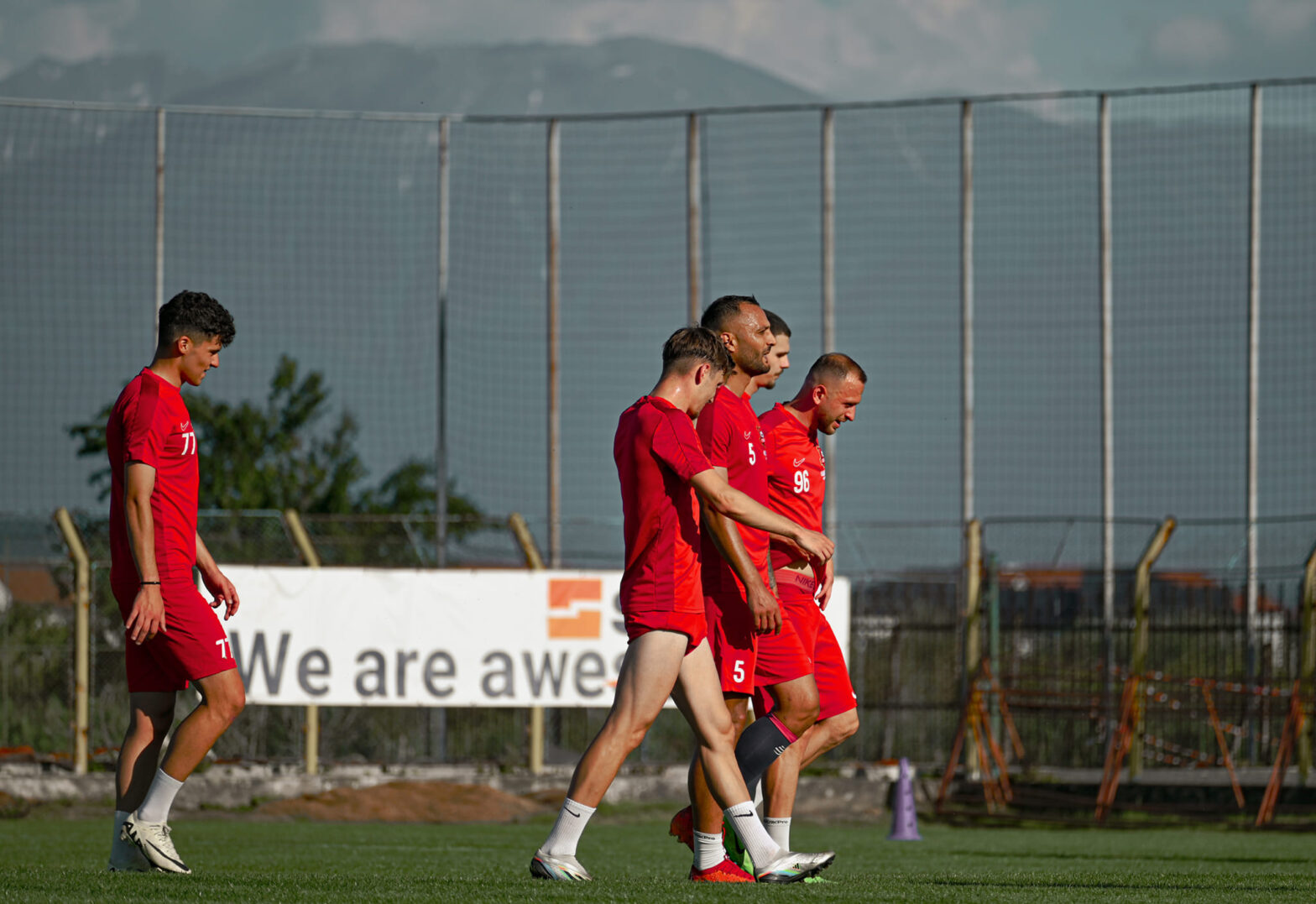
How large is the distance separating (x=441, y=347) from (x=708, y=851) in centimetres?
1206

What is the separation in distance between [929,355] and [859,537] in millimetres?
3147

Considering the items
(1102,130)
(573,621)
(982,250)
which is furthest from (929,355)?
(573,621)

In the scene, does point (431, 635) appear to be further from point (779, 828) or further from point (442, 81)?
point (442, 81)

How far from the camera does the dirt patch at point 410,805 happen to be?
13328 millimetres

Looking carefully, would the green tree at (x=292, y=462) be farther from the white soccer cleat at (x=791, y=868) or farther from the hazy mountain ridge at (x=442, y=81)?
the white soccer cleat at (x=791, y=868)

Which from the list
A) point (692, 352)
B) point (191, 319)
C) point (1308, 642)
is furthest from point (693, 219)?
point (692, 352)

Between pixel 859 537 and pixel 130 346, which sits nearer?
pixel 859 537

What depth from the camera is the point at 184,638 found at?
6.37 m

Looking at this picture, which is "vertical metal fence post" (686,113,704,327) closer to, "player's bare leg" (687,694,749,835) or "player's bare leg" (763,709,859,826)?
"player's bare leg" (763,709,859,826)

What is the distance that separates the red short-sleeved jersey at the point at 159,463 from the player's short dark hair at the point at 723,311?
7.00 ft

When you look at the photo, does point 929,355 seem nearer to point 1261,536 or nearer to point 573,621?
point 1261,536

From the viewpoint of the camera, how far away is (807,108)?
727 inches

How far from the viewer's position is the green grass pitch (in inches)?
213

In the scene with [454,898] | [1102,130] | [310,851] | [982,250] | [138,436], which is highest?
[1102,130]
